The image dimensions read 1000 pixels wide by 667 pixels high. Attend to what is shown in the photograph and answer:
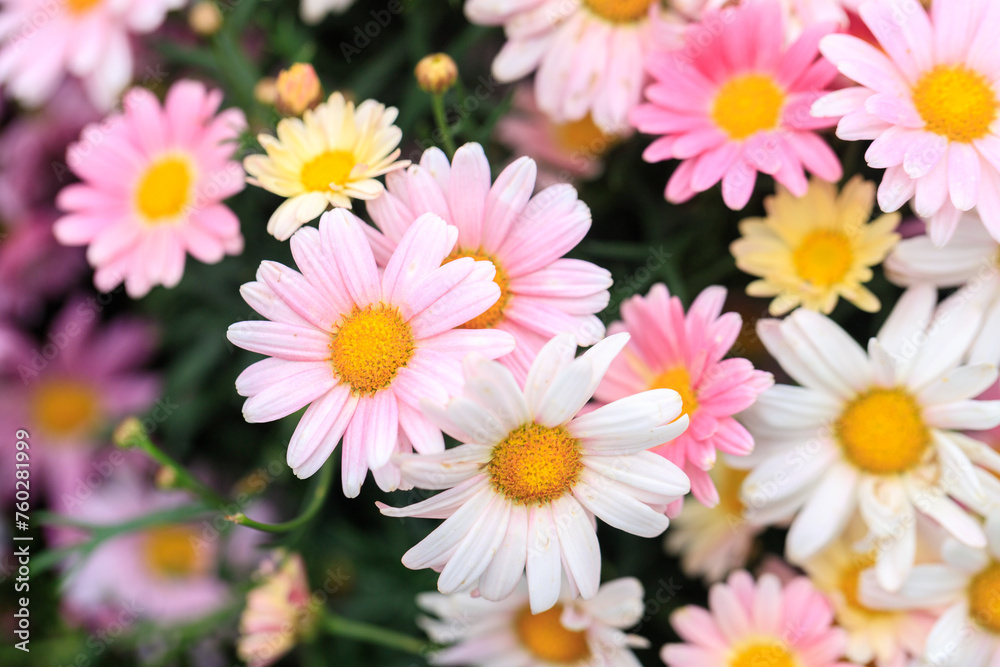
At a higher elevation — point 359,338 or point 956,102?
point 956,102

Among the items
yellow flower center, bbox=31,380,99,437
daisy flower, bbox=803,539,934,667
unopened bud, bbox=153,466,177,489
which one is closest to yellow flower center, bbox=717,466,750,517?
daisy flower, bbox=803,539,934,667

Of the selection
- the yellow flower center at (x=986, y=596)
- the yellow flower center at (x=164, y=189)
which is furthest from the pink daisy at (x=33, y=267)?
the yellow flower center at (x=986, y=596)

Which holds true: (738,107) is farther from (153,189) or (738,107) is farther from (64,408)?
(64,408)

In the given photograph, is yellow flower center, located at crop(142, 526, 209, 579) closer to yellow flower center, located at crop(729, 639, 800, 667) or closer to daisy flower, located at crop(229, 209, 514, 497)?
daisy flower, located at crop(229, 209, 514, 497)

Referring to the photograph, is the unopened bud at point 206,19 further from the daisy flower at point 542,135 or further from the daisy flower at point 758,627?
the daisy flower at point 758,627

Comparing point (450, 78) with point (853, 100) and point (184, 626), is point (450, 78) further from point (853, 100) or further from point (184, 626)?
point (184, 626)

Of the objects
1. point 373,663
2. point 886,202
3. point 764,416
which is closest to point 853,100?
point 886,202

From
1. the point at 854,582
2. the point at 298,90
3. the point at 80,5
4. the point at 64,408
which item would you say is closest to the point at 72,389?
the point at 64,408
